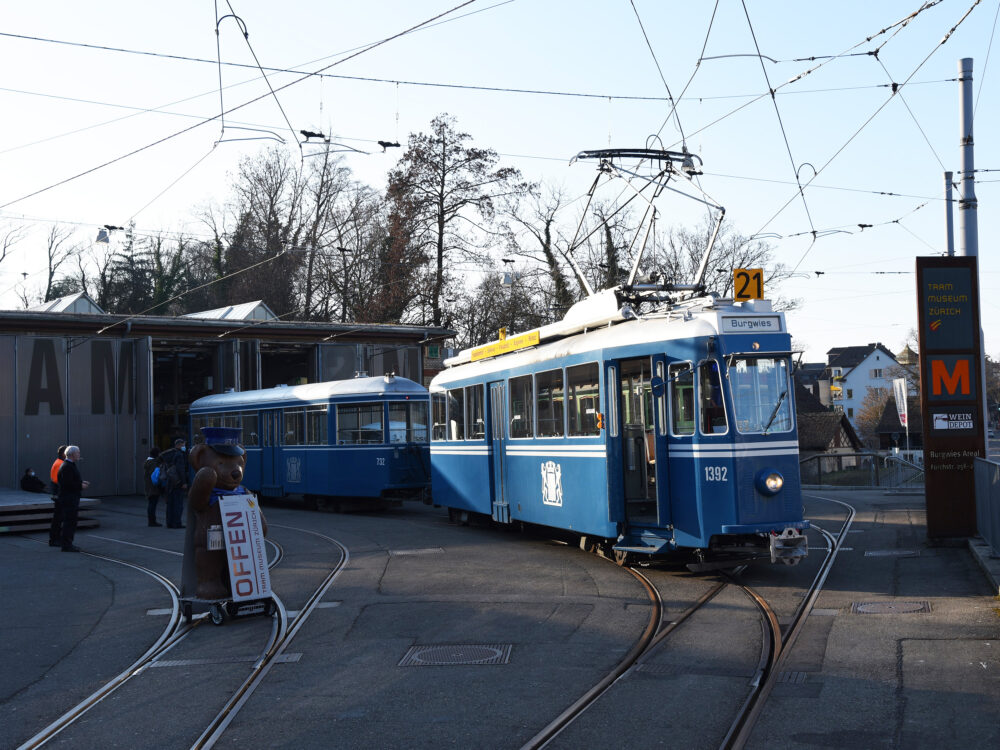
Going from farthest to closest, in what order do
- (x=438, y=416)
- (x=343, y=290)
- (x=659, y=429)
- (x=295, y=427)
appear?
(x=343, y=290)
(x=295, y=427)
(x=438, y=416)
(x=659, y=429)

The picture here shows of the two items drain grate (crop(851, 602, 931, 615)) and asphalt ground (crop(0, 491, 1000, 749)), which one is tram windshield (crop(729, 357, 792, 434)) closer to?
asphalt ground (crop(0, 491, 1000, 749))

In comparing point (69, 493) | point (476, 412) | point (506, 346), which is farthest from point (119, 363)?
point (506, 346)

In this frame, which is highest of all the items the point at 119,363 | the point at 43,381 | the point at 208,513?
the point at 119,363

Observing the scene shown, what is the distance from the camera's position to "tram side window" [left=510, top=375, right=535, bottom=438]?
602 inches

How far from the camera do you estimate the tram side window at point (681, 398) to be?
11914 mm

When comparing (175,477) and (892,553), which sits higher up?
(175,477)

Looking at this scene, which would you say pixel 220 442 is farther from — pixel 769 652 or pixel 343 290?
pixel 343 290

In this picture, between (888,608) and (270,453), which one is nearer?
(888,608)

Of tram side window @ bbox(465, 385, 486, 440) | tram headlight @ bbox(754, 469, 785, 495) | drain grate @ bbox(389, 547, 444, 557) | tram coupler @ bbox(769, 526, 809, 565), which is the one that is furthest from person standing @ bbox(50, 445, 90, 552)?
tram coupler @ bbox(769, 526, 809, 565)

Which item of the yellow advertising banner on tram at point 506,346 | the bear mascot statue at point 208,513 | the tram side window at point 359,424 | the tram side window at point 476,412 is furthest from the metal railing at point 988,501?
the tram side window at point 359,424

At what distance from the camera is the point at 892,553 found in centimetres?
1413

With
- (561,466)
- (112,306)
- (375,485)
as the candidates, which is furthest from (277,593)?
(112,306)

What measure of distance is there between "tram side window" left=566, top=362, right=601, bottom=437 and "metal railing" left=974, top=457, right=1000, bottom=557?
14.9ft

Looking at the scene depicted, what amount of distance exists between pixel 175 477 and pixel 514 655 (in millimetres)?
13128
